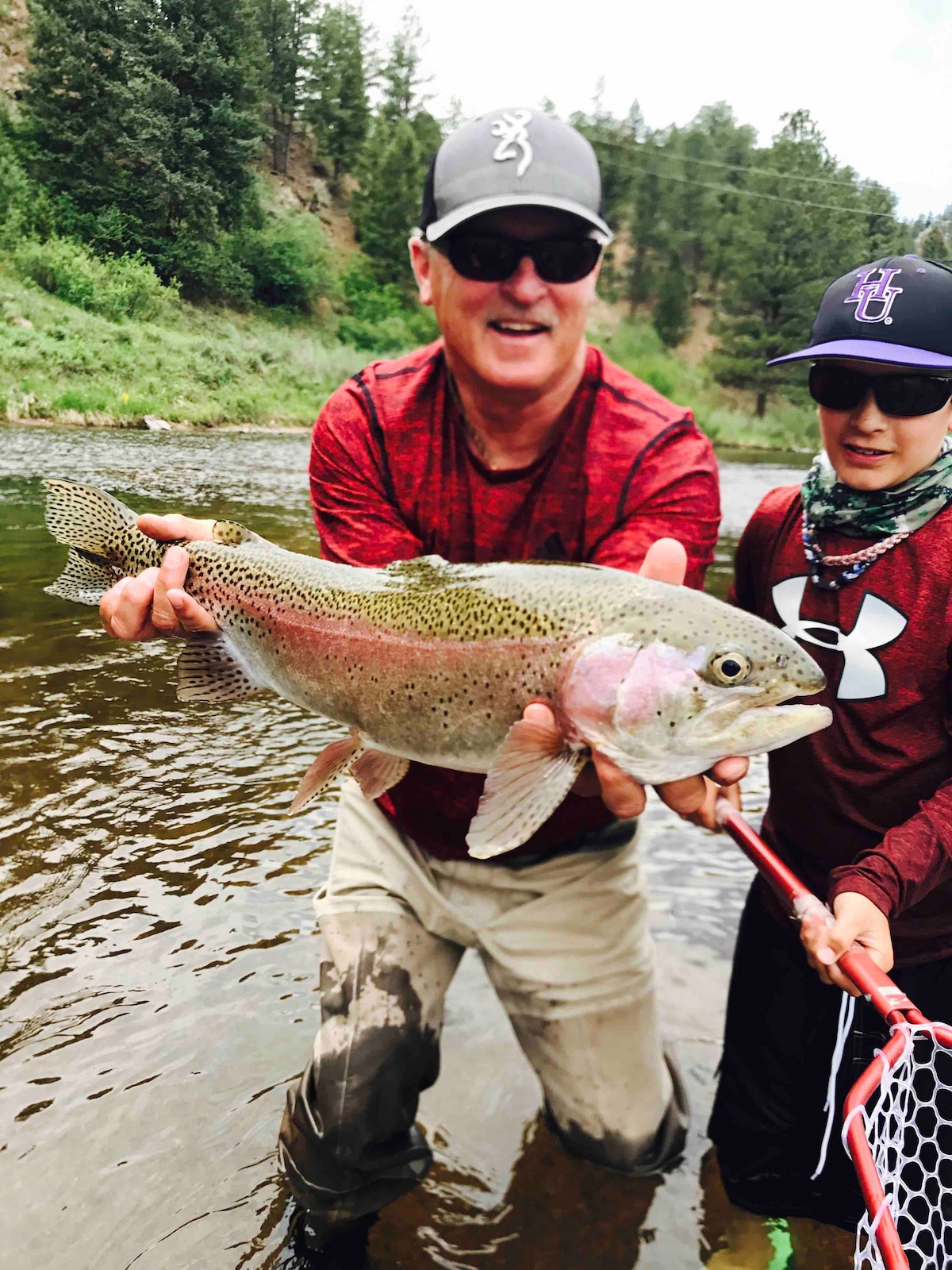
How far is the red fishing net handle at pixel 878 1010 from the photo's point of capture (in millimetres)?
1093

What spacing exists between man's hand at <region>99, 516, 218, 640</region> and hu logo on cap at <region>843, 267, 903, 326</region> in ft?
6.11

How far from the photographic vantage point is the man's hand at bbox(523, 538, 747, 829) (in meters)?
1.72

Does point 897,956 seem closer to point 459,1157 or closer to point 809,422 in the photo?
point 459,1157

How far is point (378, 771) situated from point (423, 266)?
51.2 inches

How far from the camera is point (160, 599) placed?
2.35m

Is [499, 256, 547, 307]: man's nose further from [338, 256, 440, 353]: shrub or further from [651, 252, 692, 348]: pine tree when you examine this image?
[651, 252, 692, 348]: pine tree

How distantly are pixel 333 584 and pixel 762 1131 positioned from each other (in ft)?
6.31

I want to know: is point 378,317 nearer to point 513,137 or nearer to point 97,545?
point 97,545

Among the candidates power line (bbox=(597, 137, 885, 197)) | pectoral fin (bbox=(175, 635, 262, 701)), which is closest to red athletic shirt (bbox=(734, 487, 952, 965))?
pectoral fin (bbox=(175, 635, 262, 701))

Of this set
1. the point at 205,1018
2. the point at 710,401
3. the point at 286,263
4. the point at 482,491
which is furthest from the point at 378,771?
the point at 710,401

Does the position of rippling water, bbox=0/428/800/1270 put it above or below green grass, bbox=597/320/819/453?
below

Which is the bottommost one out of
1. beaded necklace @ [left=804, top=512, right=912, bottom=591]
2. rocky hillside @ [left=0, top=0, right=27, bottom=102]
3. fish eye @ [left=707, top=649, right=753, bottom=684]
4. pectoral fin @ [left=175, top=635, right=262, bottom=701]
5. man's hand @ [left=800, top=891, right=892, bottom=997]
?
man's hand @ [left=800, top=891, right=892, bottom=997]

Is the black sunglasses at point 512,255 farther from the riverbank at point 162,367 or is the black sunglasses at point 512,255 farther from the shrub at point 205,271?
the shrub at point 205,271

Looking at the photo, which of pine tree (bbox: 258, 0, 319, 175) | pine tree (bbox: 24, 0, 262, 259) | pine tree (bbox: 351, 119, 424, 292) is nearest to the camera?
pine tree (bbox: 24, 0, 262, 259)
